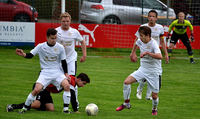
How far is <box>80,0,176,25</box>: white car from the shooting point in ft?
58.4

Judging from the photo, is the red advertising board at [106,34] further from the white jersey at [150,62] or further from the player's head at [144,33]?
the player's head at [144,33]

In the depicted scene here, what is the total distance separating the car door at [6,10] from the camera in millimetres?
18359

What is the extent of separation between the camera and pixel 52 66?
6809 mm

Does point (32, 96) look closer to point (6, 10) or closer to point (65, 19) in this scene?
point (65, 19)

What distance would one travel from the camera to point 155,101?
22.7 feet

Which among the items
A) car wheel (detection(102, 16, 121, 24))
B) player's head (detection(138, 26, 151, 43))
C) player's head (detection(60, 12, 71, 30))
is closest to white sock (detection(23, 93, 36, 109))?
player's head (detection(60, 12, 71, 30))

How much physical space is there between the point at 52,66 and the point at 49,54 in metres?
0.23

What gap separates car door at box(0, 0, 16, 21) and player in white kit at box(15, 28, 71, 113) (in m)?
12.1

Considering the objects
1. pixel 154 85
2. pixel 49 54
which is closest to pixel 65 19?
pixel 49 54

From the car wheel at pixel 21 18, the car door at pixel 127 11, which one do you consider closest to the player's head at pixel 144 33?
the car door at pixel 127 11

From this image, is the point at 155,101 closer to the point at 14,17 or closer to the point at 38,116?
the point at 38,116

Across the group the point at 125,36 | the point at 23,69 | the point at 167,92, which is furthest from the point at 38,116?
the point at 125,36

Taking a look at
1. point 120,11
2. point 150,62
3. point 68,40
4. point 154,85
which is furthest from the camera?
point 120,11

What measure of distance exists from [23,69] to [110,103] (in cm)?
568
